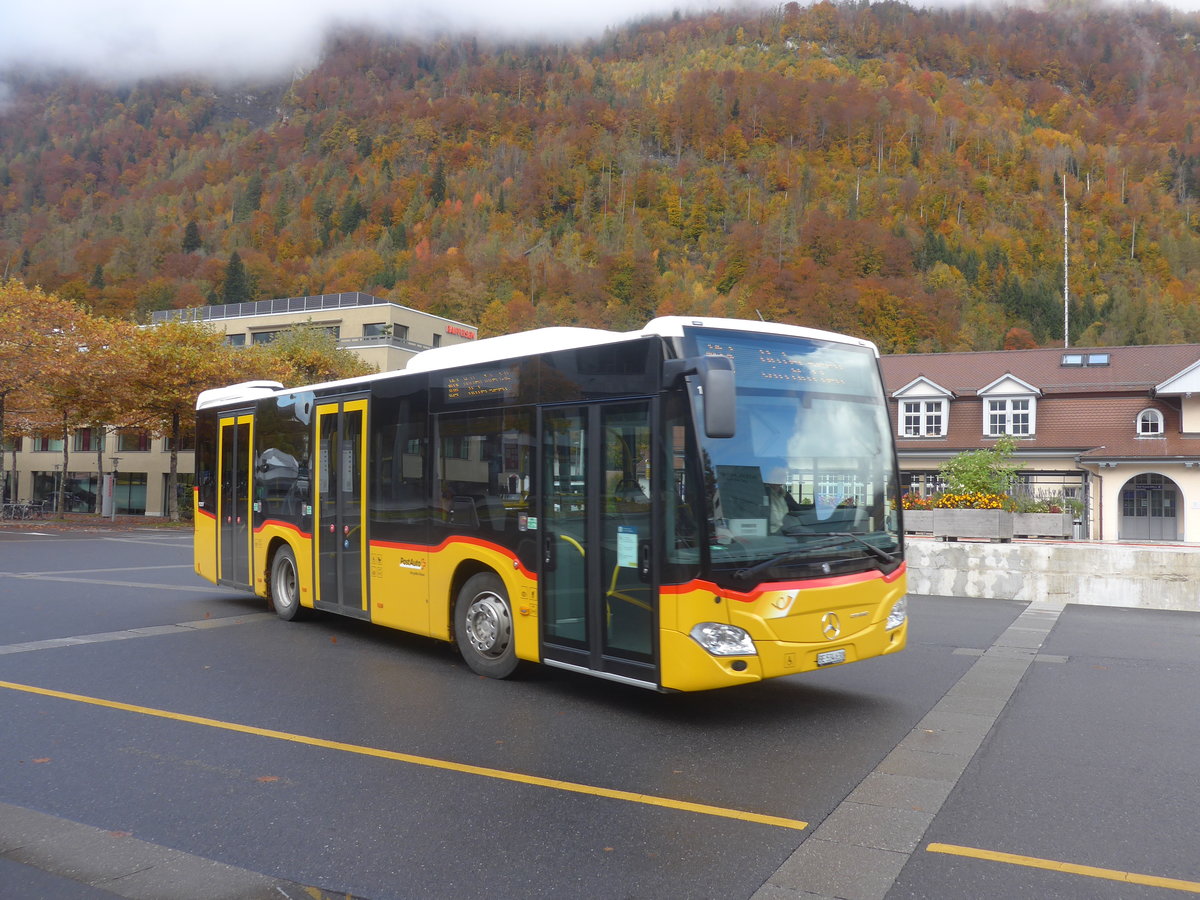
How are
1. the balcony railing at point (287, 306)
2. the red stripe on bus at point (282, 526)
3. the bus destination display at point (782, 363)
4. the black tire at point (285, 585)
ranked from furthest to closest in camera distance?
the balcony railing at point (287, 306) < the black tire at point (285, 585) < the red stripe on bus at point (282, 526) < the bus destination display at point (782, 363)

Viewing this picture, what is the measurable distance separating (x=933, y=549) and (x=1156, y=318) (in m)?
83.6

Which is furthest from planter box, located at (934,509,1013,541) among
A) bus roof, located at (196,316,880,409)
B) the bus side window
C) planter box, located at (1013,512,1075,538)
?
the bus side window

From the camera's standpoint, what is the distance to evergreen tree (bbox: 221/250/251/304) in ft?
355

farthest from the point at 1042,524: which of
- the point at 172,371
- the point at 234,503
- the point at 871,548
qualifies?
the point at 172,371

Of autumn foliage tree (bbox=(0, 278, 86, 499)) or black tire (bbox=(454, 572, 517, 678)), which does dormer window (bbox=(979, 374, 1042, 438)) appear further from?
autumn foliage tree (bbox=(0, 278, 86, 499))

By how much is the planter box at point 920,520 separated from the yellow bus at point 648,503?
33.1ft

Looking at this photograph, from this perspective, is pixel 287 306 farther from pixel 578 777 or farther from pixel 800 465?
pixel 578 777

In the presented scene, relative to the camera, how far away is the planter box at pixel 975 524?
16225 mm

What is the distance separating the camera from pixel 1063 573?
14.8 metres

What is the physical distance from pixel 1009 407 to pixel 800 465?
117ft

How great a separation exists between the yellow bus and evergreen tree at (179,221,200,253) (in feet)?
427

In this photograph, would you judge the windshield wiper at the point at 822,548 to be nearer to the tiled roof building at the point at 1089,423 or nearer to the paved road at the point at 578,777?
the paved road at the point at 578,777

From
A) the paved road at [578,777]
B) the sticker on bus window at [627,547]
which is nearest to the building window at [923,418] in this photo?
the paved road at [578,777]

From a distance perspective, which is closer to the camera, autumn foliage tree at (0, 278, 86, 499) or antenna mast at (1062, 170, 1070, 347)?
autumn foliage tree at (0, 278, 86, 499)
